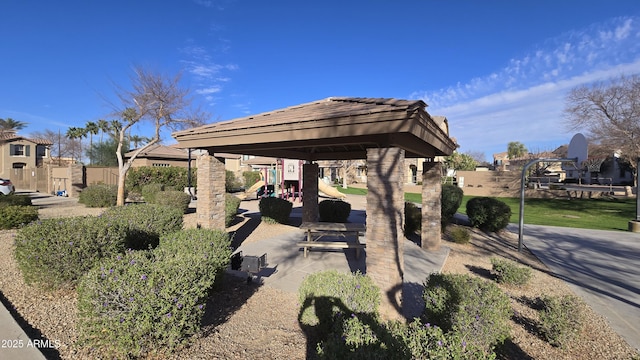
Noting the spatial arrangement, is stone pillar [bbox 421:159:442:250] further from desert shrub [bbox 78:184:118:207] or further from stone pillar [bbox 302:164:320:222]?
desert shrub [bbox 78:184:118:207]

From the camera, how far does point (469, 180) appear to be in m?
28.4

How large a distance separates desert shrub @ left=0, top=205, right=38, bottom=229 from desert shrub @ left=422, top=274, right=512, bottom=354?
38.8 ft

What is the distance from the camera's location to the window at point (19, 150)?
3416cm

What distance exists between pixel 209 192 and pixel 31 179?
1202 inches

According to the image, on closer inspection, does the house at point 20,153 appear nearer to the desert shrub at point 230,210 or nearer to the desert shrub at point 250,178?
the desert shrub at point 250,178

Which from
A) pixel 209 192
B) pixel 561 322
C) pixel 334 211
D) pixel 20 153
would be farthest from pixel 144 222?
pixel 20 153

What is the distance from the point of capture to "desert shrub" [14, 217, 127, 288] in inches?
158

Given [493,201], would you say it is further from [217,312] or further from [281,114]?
[217,312]

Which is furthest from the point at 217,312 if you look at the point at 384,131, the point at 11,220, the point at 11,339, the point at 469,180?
the point at 469,180

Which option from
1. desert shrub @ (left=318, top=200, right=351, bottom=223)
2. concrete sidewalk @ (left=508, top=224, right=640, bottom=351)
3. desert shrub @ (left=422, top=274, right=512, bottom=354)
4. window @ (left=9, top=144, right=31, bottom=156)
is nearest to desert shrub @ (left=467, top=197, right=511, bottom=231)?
concrete sidewalk @ (left=508, top=224, right=640, bottom=351)

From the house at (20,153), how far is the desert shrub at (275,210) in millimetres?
37886

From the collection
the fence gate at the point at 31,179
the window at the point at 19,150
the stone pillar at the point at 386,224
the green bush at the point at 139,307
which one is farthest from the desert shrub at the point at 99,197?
the window at the point at 19,150

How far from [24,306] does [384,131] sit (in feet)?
17.8

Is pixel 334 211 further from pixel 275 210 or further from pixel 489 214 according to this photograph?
pixel 489 214
